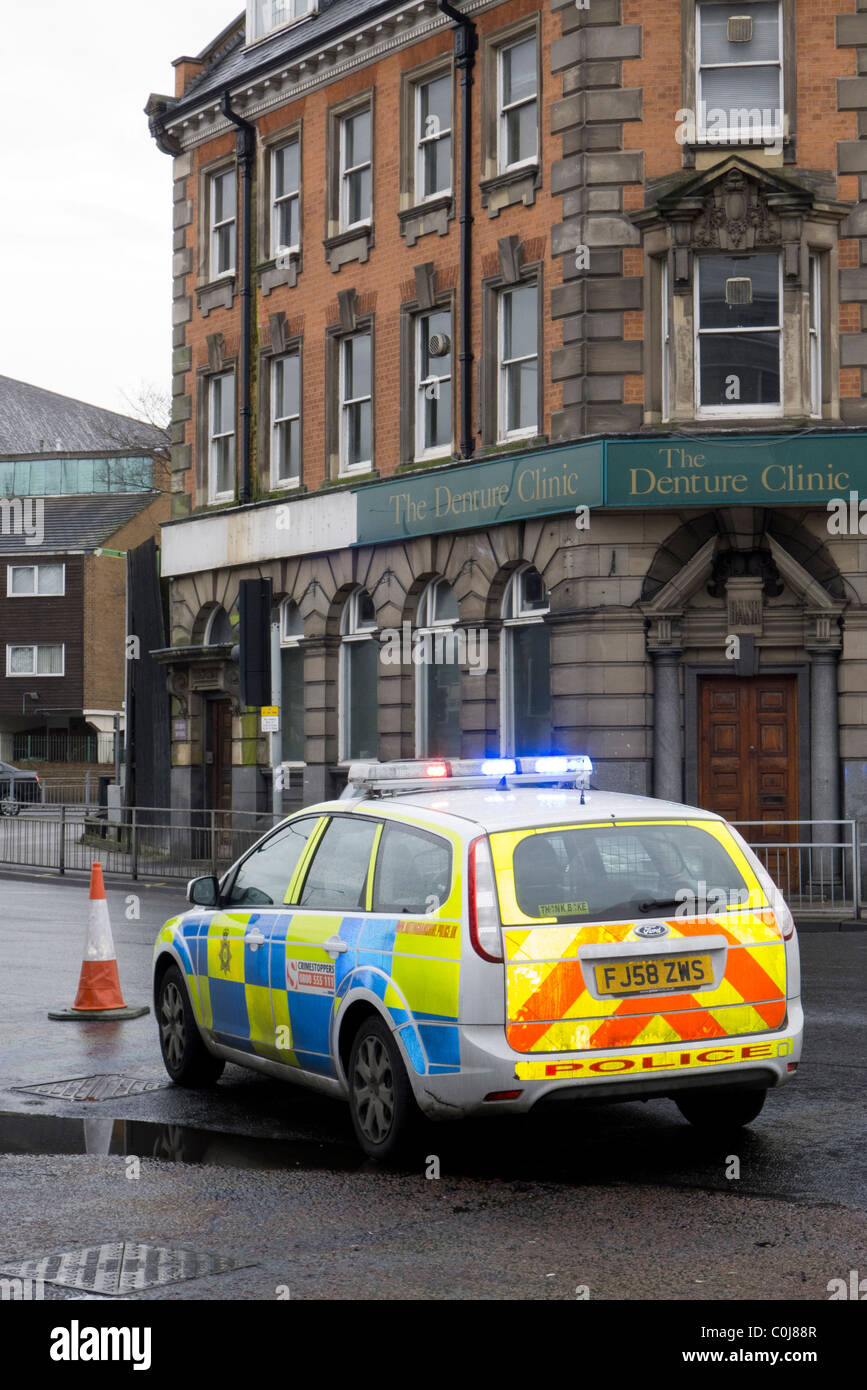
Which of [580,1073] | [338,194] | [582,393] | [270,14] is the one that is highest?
[270,14]

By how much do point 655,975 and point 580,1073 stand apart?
522 millimetres

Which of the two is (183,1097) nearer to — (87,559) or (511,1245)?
(511,1245)

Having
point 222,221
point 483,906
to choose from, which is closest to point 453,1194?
point 483,906

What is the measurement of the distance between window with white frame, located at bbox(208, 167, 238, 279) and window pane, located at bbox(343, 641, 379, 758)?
749cm

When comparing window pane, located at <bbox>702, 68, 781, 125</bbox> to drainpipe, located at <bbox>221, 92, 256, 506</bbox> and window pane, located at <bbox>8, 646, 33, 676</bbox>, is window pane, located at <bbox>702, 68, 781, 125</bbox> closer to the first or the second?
drainpipe, located at <bbox>221, 92, 256, 506</bbox>

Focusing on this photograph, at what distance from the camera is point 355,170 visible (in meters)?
27.0

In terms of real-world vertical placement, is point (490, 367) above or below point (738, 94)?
below

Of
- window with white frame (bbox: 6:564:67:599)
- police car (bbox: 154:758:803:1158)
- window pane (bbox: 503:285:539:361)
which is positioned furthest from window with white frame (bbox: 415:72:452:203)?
window with white frame (bbox: 6:564:67:599)

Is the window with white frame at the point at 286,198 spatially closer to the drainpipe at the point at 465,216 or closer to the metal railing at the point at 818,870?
the drainpipe at the point at 465,216

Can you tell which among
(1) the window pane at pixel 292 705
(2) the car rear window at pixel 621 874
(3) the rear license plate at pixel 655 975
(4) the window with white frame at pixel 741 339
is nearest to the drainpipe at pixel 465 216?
(4) the window with white frame at pixel 741 339

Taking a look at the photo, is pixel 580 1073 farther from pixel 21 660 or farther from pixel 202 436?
pixel 21 660

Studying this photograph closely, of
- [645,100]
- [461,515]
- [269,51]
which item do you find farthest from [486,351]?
[269,51]

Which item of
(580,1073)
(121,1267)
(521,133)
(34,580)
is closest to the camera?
(121,1267)

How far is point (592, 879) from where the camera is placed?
734 cm
